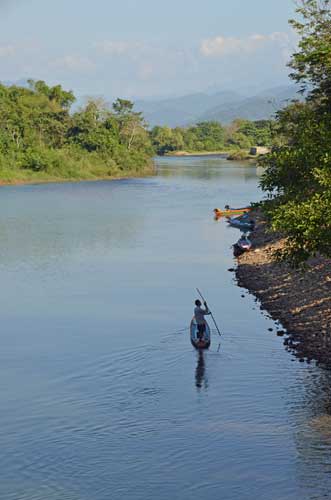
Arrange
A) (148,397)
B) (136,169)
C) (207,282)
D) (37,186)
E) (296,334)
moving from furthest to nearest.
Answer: (136,169) < (37,186) < (207,282) < (296,334) < (148,397)

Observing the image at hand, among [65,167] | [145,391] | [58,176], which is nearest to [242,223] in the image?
[145,391]

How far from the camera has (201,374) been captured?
1021 inches

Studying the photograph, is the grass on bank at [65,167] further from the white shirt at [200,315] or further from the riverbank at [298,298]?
the white shirt at [200,315]

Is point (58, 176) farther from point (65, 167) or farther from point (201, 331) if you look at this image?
point (201, 331)

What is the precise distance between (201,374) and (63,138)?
10481cm

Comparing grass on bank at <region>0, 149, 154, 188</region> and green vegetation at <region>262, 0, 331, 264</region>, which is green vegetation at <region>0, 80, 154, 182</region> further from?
green vegetation at <region>262, 0, 331, 264</region>

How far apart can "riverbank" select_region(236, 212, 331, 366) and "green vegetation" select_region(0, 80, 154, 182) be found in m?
72.5

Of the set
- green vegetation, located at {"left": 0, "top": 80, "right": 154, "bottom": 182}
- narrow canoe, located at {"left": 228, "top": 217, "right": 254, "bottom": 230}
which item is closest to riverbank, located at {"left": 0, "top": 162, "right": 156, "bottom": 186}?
green vegetation, located at {"left": 0, "top": 80, "right": 154, "bottom": 182}

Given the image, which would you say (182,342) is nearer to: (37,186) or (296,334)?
(296,334)

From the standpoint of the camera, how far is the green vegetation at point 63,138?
378ft

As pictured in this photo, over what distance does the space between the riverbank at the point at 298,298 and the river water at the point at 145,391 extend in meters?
0.73

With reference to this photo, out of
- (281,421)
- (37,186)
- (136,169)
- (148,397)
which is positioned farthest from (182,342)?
(136,169)

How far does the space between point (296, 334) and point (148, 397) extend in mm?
8081

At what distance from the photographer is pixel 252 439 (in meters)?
20.5
